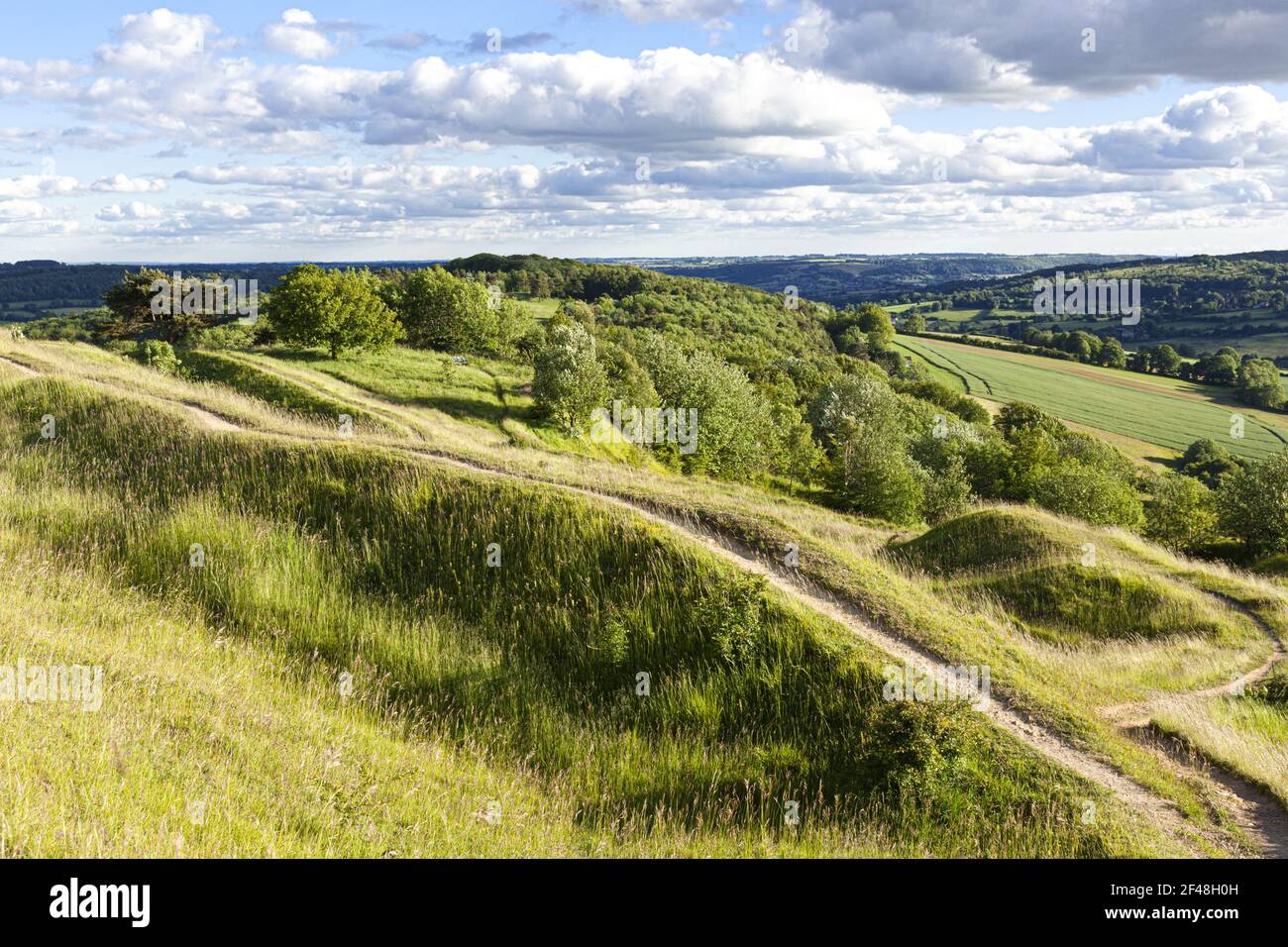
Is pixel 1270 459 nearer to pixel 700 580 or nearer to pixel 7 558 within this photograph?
pixel 700 580

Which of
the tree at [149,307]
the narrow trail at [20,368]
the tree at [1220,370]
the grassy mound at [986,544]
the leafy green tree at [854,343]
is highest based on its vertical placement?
the leafy green tree at [854,343]

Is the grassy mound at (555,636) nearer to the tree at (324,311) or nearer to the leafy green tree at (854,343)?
the tree at (324,311)

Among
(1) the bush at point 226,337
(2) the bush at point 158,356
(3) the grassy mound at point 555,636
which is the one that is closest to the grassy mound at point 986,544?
(3) the grassy mound at point 555,636

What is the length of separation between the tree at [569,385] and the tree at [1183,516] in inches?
1837

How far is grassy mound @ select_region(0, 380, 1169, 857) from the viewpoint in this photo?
9.62 m

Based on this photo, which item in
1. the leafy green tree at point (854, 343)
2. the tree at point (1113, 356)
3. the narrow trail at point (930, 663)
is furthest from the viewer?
the leafy green tree at point (854, 343)

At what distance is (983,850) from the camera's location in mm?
9070

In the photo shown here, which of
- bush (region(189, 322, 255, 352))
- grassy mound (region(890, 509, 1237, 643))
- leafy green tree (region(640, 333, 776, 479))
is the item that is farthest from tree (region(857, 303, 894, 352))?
grassy mound (region(890, 509, 1237, 643))

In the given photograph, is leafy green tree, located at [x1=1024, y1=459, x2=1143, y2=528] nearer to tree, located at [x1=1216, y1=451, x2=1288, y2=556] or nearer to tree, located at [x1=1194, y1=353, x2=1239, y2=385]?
tree, located at [x1=1216, y1=451, x2=1288, y2=556]

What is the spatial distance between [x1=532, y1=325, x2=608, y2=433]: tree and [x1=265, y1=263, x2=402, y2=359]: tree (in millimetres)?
14067

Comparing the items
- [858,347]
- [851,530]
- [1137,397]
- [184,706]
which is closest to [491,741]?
[184,706]

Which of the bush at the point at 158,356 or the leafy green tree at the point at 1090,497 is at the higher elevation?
the bush at the point at 158,356

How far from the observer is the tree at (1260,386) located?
407ft
